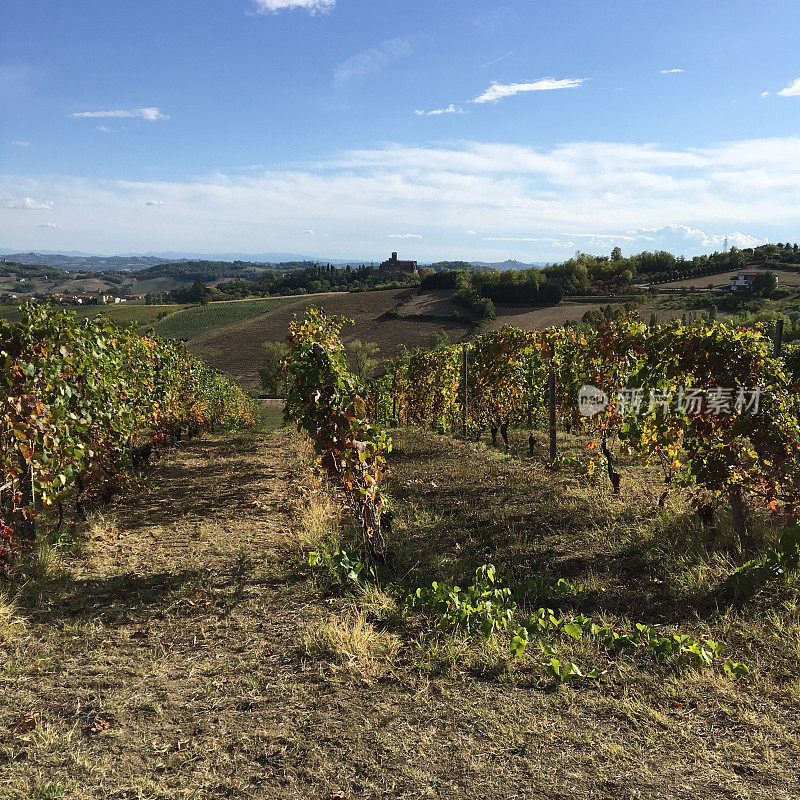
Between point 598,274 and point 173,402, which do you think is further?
point 598,274

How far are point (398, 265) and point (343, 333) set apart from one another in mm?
96056

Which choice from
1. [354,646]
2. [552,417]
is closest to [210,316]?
[552,417]

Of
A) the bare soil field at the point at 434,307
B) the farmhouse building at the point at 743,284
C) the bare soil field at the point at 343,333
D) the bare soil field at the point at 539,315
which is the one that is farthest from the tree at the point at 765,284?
the bare soil field at the point at 343,333

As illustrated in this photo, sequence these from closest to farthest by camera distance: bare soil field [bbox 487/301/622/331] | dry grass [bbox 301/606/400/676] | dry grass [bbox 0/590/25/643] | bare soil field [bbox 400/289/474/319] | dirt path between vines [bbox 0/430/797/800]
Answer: dirt path between vines [bbox 0/430/797/800]
dry grass [bbox 301/606/400/676]
dry grass [bbox 0/590/25/643]
bare soil field [bbox 487/301/622/331]
bare soil field [bbox 400/289/474/319]

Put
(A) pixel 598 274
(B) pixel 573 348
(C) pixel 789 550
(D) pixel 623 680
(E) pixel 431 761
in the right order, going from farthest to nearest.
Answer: (A) pixel 598 274
(B) pixel 573 348
(C) pixel 789 550
(D) pixel 623 680
(E) pixel 431 761

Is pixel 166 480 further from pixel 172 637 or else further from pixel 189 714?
pixel 189 714

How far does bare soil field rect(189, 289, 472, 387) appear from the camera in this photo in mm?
58000

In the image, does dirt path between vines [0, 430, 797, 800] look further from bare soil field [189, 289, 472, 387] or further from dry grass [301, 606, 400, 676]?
bare soil field [189, 289, 472, 387]

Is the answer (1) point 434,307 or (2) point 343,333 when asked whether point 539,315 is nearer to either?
(1) point 434,307

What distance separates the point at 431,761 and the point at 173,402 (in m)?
10.0

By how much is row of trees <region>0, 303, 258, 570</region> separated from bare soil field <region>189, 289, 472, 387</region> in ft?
139

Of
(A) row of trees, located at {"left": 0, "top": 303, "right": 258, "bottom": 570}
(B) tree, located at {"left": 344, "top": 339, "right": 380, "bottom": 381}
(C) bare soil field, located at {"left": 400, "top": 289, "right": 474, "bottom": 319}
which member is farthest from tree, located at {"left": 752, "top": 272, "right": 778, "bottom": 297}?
(A) row of trees, located at {"left": 0, "top": 303, "right": 258, "bottom": 570}

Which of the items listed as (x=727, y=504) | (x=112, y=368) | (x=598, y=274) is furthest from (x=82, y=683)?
(x=598, y=274)

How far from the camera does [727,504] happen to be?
5984 mm
